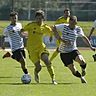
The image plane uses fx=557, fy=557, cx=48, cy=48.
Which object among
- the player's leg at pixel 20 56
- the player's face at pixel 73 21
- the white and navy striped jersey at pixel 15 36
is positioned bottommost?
the player's leg at pixel 20 56

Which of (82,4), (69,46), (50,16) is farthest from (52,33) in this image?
(82,4)

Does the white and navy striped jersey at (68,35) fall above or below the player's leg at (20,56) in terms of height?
above

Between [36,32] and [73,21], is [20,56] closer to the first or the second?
[36,32]

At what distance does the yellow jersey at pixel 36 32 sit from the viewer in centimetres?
1533

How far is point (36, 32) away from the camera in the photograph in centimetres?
1539


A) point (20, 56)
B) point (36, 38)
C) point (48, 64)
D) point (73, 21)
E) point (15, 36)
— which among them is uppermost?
point (73, 21)

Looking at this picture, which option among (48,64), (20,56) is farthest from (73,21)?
(20,56)

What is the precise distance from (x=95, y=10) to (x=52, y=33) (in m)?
47.0

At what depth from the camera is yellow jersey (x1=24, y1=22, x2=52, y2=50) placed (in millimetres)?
15328

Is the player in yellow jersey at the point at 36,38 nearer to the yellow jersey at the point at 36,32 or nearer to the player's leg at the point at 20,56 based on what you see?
the yellow jersey at the point at 36,32

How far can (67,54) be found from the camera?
50.6 ft

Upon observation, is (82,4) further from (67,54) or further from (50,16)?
(67,54)

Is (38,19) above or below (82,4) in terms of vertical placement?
above

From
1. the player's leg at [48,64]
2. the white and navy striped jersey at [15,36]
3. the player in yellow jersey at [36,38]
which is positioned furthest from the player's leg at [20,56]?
the player's leg at [48,64]
